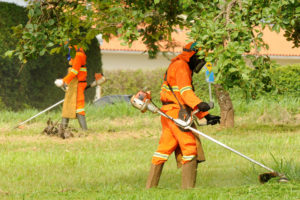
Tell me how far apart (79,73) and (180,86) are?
6.21 m

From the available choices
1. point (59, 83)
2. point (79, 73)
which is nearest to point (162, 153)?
point (59, 83)

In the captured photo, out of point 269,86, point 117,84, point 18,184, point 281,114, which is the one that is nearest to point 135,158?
point 18,184

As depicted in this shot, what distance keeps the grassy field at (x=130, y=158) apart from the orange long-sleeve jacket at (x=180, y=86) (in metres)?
0.94

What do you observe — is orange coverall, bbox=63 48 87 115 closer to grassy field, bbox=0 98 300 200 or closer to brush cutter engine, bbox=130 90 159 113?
grassy field, bbox=0 98 300 200

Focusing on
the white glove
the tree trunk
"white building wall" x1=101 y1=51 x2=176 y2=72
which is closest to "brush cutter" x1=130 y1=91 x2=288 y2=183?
the white glove

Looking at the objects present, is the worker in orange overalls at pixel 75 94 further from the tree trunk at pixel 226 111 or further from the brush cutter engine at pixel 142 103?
the brush cutter engine at pixel 142 103

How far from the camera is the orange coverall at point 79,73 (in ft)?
41.7

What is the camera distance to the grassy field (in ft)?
20.9

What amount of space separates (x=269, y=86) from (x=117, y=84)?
17817 mm

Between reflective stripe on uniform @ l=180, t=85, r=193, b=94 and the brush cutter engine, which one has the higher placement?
reflective stripe on uniform @ l=180, t=85, r=193, b=94

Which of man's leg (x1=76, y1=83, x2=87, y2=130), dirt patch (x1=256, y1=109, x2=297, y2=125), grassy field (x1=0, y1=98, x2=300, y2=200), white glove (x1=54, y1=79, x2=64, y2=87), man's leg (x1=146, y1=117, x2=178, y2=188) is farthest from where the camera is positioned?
dirt patch (x1=256, y1=109, x2=297, y2=125)

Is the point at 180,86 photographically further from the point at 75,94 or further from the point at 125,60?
the point at 125,60

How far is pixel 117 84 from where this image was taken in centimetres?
2406

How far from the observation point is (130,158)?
33.2 ft
